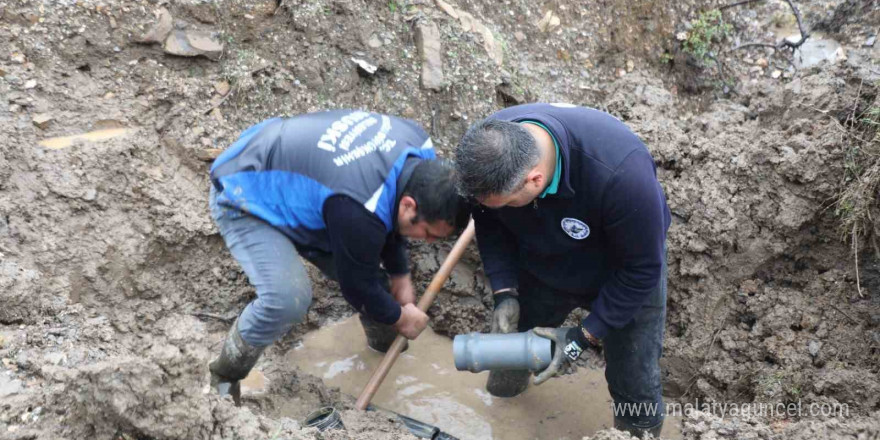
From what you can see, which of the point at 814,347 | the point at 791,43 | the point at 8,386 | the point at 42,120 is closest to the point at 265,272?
the point at 8,386

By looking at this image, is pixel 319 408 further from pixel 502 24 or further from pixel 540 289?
pixel 502 24

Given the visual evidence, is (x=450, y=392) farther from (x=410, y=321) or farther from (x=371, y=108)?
(x=371, y=108)

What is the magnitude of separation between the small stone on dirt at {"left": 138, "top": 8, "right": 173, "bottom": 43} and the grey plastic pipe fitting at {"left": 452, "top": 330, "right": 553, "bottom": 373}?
2448 millimetres

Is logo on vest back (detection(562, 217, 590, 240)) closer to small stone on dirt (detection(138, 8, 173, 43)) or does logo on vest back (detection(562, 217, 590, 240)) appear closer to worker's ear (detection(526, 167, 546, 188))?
worker's ear (detection(526, 167, 546, 188))

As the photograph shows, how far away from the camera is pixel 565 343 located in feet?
9.10

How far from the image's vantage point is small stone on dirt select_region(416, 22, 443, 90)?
12.9ft

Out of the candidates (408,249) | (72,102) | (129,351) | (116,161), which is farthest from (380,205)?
(72,102)

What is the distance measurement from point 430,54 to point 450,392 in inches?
78.1

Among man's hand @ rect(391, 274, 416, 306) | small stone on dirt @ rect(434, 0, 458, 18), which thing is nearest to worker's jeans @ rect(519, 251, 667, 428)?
man's hand @ rect(391, 274, 416, 306)

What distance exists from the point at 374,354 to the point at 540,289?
125 centimetres

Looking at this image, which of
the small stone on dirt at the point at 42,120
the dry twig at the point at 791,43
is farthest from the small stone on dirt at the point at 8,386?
the dry twig at the point at 791,43

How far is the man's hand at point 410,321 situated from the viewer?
10.3 feet

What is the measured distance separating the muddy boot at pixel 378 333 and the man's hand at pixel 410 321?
Answer: 463 millimetres

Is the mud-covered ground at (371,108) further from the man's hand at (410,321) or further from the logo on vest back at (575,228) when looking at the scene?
the logo on vest back at (575,228)
